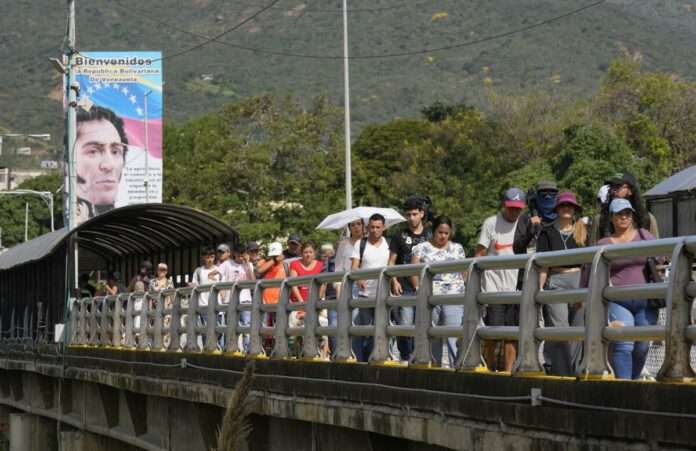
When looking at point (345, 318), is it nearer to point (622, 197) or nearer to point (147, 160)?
point (622, 197)

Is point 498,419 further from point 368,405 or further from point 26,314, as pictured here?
point 26,314

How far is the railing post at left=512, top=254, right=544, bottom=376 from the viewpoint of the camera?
392 inches

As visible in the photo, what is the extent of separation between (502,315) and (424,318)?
0.72m

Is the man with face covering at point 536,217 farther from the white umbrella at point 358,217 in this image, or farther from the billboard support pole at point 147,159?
the billboard support pole at point 147,159

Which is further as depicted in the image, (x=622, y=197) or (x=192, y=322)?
(x=192, y=322)

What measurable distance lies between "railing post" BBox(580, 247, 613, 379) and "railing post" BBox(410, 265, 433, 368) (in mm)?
2902

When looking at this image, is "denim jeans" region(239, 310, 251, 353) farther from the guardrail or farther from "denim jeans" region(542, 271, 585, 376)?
"denim jeans" region(542, 271, 585, 376)

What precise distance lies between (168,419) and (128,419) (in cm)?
297

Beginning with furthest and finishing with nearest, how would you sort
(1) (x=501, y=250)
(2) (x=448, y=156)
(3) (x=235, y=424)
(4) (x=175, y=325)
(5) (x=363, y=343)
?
(2) (x=448, y=156), (4) (x=175, y=325), (5) (x=363, y=343), (1) (x=501, y=250), (3) (x=235, y=424)

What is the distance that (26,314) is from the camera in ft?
117

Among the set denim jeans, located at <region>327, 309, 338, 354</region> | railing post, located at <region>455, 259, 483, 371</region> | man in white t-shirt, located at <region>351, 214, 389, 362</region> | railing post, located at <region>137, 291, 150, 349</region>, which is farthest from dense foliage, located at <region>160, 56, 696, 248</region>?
railing post, located at <region>455, 259, 483, 371</region>

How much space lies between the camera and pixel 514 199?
524 inches

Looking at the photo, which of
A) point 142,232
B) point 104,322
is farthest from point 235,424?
point 142,232

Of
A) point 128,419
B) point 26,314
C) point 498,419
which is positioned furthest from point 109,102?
point 498,419
